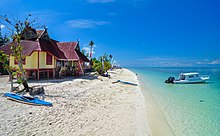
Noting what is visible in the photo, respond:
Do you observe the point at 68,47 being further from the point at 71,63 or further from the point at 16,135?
the point at 16,135

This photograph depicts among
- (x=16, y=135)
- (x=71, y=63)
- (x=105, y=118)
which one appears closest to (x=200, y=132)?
(x=105, y=118)

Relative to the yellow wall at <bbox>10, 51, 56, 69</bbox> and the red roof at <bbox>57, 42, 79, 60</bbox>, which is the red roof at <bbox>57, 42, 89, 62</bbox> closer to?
the red roof at <bbox>57, 42, 79, 60</bbox>

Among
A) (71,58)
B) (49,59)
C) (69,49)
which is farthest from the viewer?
(69,49)

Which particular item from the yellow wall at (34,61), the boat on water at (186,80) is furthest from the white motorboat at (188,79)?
the yellow wall at (34,61)

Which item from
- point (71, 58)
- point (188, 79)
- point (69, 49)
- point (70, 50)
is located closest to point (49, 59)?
point (71, 58)

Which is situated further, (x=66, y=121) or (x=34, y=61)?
(x=34, y=61)

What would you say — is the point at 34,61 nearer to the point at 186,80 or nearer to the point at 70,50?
the point at 70,50

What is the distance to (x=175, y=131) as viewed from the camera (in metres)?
6.03

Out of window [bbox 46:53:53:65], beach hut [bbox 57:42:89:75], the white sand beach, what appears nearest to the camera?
the white sand beach

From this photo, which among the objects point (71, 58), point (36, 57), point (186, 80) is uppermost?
point (71, 58)

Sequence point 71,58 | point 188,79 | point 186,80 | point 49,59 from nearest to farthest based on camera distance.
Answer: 1. point 49,59
2. point 71,58
3. point 186,80
4. point 188,79

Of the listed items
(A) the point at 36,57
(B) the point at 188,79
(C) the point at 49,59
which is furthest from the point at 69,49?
(B) the point at 188,79

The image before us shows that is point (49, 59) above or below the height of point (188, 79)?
above

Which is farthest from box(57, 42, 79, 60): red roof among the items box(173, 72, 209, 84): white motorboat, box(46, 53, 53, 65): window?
box(173, 72, 209, 84): white motorboat
